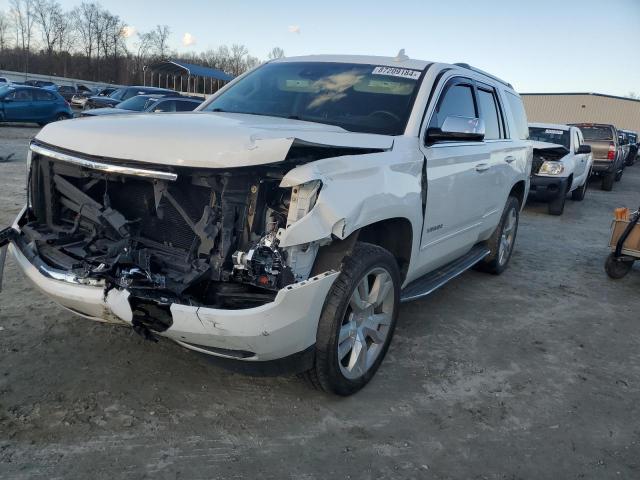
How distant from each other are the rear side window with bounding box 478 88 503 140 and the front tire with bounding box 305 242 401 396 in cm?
226

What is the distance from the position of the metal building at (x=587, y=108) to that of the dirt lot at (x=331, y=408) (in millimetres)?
49720

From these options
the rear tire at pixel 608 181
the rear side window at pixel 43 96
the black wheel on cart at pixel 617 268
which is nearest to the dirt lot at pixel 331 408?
the black wheel on cart at pixel 617 268

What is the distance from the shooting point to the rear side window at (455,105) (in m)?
3.87

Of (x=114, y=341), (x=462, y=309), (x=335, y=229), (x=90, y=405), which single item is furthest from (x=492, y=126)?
(x=90, y=405)

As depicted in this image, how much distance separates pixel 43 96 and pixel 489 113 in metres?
19.5

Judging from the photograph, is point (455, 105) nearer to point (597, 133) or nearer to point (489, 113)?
point (489, 113)

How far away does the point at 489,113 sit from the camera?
505cm

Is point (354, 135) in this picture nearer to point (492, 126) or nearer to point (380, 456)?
point (380, 456)

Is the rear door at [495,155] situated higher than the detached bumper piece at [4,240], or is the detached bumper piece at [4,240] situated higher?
the rear door at [495,155]

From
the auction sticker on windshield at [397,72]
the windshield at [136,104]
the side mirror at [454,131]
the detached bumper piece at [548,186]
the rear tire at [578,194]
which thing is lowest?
the rear tire at [578,194]

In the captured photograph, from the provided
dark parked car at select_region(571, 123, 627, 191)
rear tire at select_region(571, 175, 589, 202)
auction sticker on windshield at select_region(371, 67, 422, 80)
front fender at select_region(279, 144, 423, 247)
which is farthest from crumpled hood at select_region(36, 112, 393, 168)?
dark parked car at select_region(571, 123, 627, 191)

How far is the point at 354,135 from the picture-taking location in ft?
10.5

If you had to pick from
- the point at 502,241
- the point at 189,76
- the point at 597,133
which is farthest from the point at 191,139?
the point at 189,76

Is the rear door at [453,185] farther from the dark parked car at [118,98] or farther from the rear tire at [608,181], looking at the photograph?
the dark parked car at [118,98]
